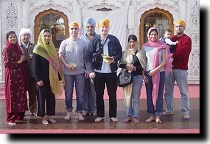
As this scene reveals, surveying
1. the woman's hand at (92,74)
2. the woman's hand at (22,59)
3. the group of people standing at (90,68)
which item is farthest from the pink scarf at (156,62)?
the woman's hand at (22,59)

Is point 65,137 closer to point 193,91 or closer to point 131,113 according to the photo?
point 131,113

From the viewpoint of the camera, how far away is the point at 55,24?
1155 centimetres

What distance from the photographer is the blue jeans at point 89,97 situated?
655cm

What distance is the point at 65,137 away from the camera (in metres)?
5.43

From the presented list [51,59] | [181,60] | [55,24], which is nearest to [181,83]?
[181,60]

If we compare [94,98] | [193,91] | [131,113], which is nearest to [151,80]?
[131,113]

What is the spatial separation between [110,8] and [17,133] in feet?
21.7

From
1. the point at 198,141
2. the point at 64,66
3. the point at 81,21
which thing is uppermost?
the point at 81,21

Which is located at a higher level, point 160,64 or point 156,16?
point 156,16

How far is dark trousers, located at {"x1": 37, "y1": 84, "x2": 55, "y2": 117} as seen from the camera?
6.02 m

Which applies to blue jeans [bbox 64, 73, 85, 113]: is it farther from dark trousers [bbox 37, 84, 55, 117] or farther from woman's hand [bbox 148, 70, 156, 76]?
woman's hand [bbox 148, 70, 156, 76]

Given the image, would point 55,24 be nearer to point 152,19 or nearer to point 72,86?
point 152,19

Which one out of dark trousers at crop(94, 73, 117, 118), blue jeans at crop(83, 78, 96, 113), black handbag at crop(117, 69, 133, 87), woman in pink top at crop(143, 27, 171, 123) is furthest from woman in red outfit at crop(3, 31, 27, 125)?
woman in pink top at crop(143, 27, 171, 123)

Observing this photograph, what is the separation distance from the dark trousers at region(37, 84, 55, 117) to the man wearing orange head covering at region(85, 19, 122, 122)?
81 centimetres
